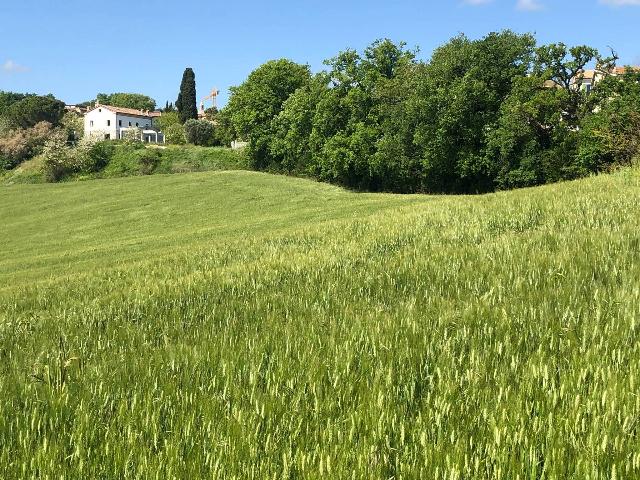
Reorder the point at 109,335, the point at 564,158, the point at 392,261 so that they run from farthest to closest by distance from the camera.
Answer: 1. the point at 564,158
2. the point at 392,261
3. the point at 109,335

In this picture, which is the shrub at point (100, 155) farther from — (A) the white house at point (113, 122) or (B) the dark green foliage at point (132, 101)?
(B) the dark green foliage at point (132, 101)

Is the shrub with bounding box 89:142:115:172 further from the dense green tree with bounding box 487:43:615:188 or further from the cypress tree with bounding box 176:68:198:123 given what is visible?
the dense green tree with bounding box 487:43:615:188

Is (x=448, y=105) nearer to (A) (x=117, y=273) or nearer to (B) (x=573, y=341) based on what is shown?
(A) (x=117, y=273)

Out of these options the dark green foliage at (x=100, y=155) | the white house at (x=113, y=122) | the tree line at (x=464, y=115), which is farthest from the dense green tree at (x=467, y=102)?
the white house at (x=113, y=122)

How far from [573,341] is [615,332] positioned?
0.29 m

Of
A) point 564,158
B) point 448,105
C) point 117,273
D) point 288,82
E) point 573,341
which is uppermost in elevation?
point 288,82

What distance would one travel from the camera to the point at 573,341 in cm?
325

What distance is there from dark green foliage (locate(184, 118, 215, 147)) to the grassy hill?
9834cm

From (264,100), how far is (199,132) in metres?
28.8

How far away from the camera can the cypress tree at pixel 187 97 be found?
12200cm

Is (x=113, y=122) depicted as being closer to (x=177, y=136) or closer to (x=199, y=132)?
(x=177, y=136)

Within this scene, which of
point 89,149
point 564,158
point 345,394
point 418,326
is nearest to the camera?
point 345,394

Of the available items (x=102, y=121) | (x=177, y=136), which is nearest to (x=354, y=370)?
(x=177, y=136)

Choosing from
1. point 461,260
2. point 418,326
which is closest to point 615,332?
point 418,326
